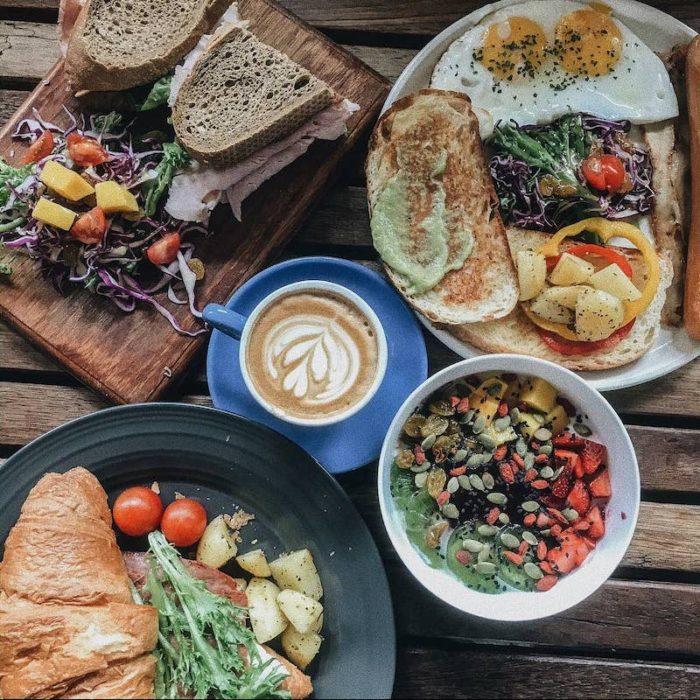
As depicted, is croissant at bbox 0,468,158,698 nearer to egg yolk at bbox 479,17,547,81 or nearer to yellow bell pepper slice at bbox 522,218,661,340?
yellow bell pepper slice at bbox 522,218,661,340

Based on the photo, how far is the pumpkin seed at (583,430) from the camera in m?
2.75

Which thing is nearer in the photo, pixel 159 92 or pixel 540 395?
pixel 540 395

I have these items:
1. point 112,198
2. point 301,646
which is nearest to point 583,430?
point 301,646

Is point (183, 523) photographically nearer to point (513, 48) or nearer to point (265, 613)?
point (265, 613)

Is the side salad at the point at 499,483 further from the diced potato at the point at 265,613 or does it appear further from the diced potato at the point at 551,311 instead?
the diced potato at the point at 265,613

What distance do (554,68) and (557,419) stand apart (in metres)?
1.27

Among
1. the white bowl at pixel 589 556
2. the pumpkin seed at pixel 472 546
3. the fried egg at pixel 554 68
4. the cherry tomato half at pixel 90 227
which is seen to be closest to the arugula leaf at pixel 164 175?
the cherry tomato half at pixel 90 227

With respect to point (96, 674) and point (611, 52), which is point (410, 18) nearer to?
point (611, 52)

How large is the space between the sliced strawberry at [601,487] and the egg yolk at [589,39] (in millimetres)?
1471

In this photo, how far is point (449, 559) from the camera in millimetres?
2744

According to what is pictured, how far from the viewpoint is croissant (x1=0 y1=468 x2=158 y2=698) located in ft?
8.07

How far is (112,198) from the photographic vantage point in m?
2.82

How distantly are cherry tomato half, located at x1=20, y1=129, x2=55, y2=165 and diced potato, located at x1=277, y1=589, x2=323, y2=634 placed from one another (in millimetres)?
1764

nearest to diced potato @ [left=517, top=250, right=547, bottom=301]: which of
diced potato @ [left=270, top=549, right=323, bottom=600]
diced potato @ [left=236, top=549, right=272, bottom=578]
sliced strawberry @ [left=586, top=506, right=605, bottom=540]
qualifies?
sliced strawberry @ [left=586, top=506, right=605, bottom=540]
